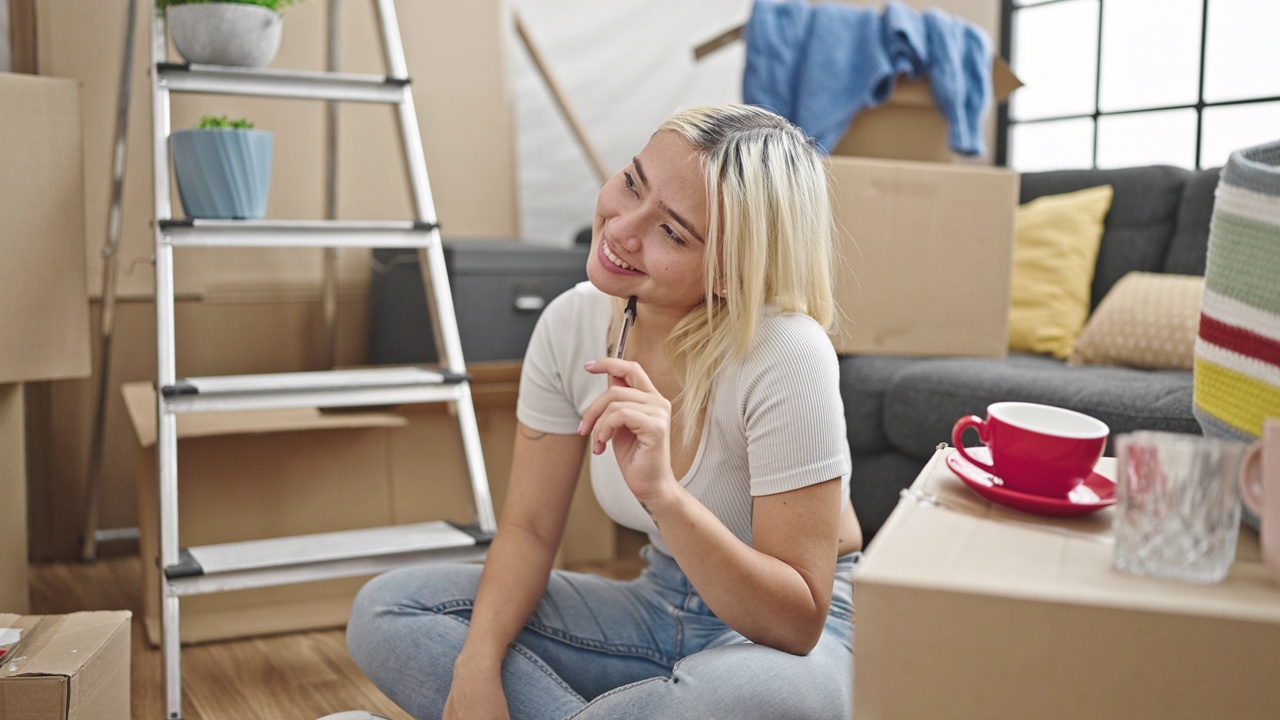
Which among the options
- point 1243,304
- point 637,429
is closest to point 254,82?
point 637,429

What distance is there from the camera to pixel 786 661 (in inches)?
41.8

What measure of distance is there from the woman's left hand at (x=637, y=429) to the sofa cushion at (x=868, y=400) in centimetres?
131

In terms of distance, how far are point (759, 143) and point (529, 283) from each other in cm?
138

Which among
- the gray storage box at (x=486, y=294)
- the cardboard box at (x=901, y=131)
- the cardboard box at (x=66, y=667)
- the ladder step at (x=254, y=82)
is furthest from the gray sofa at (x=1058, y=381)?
the cardboard box at (x=66, y=667)

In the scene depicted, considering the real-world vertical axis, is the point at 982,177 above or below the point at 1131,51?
below

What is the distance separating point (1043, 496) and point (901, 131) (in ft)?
5.67

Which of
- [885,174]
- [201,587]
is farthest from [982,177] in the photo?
[201,587]

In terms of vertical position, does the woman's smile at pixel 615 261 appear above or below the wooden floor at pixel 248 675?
above

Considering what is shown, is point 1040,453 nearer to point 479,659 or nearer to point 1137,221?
point 479,659

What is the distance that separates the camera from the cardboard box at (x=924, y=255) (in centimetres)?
226

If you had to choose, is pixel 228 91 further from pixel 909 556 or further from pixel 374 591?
pixel 909 556

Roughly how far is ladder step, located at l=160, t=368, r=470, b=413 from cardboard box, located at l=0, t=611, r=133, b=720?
36 centimetres

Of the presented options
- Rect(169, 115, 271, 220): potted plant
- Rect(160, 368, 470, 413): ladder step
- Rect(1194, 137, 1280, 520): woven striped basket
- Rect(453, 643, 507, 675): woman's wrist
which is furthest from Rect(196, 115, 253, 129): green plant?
Rect(1194, 137, 1280, 520): woven striped basket

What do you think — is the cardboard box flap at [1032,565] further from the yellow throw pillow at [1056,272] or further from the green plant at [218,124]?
the yellow throw pillow at [1056,272]
